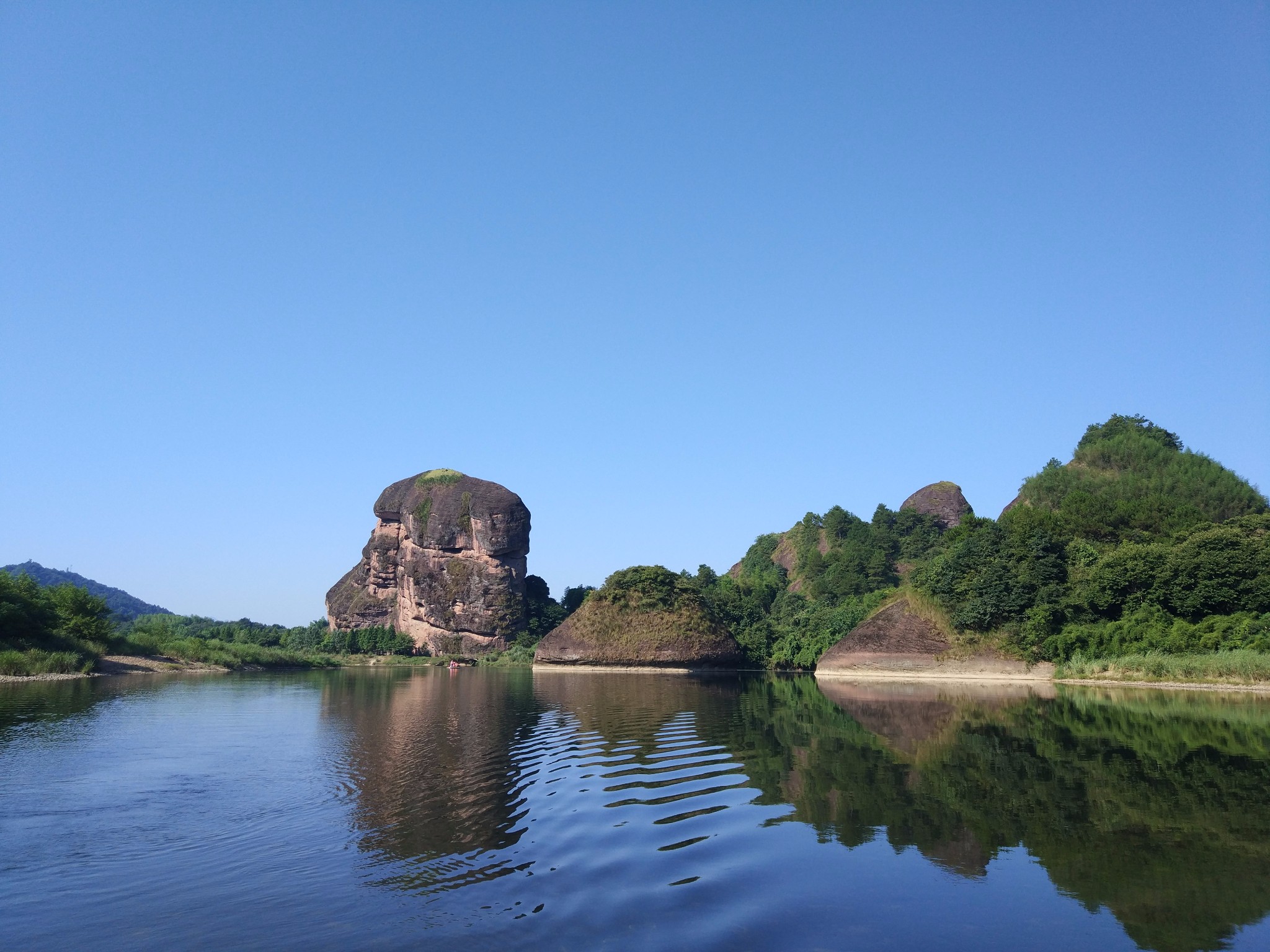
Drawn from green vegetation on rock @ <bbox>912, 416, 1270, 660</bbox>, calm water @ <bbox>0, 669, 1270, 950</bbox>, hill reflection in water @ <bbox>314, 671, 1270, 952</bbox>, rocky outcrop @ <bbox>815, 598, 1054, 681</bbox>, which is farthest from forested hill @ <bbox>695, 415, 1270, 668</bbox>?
calm water @ <bbox>0, 669, 1270, 950</bbox>

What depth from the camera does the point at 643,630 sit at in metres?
70.3

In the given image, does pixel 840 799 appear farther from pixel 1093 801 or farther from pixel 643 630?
pixel 643 630

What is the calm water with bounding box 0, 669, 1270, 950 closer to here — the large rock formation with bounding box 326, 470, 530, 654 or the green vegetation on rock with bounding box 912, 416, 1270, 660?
the green vegetation on rock with bounding box 912, 416, 1270, 660

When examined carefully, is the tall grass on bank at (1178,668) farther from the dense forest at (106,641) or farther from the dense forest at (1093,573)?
the dense forest at (106,641)

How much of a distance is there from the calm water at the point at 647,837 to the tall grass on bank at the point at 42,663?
25.7 meters

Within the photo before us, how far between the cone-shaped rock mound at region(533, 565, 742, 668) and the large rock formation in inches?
1340

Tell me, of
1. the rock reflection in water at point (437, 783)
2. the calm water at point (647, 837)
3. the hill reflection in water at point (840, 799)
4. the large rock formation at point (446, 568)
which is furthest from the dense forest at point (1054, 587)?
the rock reflection in water at point (437, 783)

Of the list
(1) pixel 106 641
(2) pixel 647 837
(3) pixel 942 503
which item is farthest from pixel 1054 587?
(3) pixel 942 503

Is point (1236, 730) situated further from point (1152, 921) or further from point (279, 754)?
point (279, 754)

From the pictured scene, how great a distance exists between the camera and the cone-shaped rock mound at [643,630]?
67625 millimetres

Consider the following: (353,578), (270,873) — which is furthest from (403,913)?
(353,578)

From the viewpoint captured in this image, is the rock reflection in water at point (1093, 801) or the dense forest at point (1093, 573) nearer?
the rock reflection in water at point (1093, 801)

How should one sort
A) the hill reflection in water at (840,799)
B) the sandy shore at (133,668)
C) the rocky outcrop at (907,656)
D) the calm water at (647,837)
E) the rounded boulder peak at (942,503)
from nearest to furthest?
1. the calm water at (647,837)
2. the hill reflection in water at (840,799)
3. the rocky outcrop at (907,656)
4. the sandy shore at (133,668)
5. the rounded boulder peak at (942,503)

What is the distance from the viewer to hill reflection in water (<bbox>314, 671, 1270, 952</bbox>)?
25.4 feet
